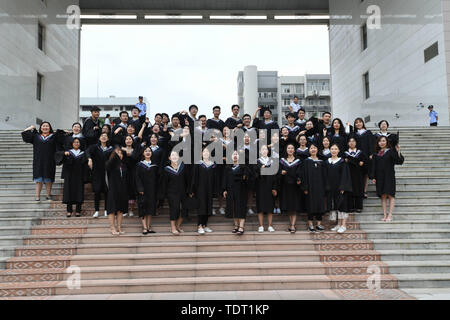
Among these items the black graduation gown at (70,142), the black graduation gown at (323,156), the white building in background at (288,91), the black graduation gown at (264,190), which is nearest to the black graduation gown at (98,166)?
the black graduation gown at (70,142)

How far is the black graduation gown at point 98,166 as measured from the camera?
6.76 meters

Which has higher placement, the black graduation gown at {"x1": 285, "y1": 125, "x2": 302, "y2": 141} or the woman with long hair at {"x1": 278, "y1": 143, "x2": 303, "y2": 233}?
the black graduation gown at {"x1": 285, "y1": 125, "x2": 302, "y2": 141}

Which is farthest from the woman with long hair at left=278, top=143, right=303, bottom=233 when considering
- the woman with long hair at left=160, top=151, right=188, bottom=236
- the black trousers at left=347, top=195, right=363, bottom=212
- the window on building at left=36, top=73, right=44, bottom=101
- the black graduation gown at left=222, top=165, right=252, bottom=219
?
the window on building at left=36, top=73, right=44, bottom=101

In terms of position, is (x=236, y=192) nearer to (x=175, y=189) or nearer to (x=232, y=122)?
(x=175, y=189)

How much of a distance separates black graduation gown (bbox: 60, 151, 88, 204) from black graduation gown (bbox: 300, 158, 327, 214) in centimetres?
413

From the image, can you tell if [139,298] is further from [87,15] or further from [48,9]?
[87,15]

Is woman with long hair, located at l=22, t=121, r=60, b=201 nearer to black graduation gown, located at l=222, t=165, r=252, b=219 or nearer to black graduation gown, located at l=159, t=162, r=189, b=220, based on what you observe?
black graduation gown, located at l=159, t=162, r=189, b=220

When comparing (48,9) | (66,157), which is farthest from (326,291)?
(48,9)

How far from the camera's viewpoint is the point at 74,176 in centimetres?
672

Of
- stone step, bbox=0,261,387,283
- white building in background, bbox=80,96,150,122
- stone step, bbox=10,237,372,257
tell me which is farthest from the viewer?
white building in background, bbox=80,96,150,122

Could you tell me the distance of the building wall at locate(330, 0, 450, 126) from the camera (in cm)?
1340

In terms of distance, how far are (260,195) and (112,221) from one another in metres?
2.66

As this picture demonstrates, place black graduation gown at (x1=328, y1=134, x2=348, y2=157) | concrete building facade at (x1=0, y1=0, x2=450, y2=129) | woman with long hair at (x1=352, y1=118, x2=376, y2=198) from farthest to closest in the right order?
1. concrete building facade at (x1=0, y1=0, x2=450, y2=129)
2. woman with long hair at (x1=352, y1=118, x2=376, y2=198)
3. black graduation gown at (x1=328, y1=134, x2=348, y2=157)

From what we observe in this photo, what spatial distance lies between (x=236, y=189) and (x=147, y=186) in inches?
63.1
